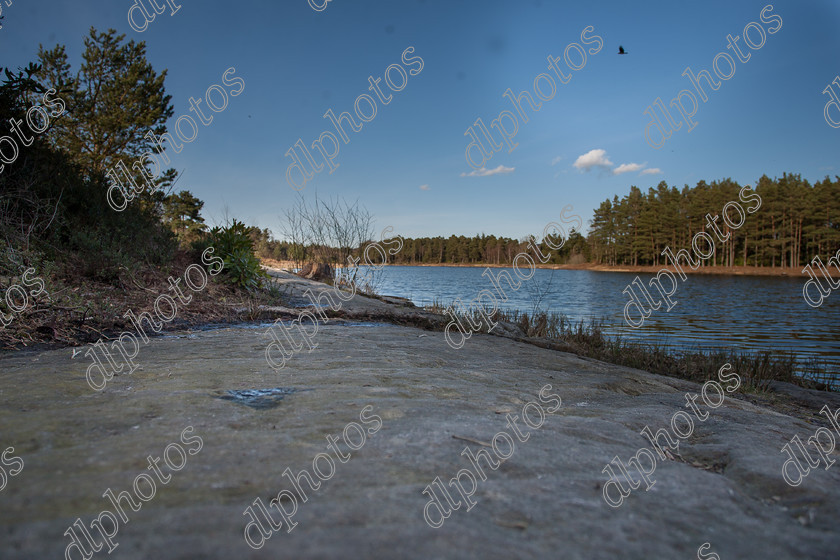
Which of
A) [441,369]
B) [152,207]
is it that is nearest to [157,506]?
[441,369]

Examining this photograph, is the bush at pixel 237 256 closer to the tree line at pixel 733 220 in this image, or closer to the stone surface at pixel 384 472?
the stone surface at pixel 384 472

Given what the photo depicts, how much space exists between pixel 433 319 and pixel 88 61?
22290 millimetres

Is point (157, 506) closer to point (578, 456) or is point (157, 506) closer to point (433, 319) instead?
point (578, 456)

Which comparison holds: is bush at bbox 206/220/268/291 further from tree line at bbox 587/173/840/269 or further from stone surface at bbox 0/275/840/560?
tree line at bbox 587/173/840/269

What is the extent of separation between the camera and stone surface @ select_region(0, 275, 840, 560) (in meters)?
1.02

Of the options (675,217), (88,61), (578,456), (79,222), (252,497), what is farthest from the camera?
(675,217)

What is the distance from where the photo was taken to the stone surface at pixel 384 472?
1023mm

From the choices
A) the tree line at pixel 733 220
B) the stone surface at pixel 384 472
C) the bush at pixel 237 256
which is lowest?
the stone surface at pixel 384 472

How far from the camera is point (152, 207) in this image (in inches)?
343

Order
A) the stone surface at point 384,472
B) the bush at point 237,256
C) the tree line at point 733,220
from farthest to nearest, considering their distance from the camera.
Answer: the tree line at point 733,220, the bush at point 237,256, the stone surface at point 384,472

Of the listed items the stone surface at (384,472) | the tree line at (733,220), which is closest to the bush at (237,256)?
the stone surface at (384,472)

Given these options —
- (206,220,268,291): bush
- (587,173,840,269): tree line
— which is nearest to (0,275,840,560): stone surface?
(206,220,268,291): bush

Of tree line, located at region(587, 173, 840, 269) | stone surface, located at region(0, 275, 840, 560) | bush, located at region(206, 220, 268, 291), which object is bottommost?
stone surface, located at region(0, 275, 840, 560)

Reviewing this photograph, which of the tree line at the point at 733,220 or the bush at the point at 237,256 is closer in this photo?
the bush at the point at 237,256
